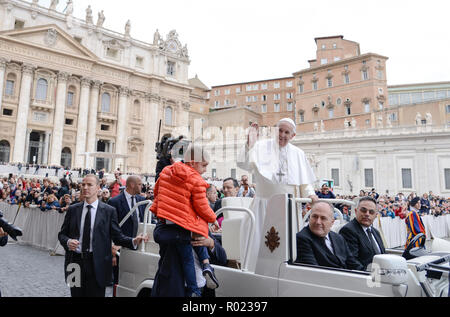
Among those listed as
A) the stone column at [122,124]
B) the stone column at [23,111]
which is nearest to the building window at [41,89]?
the stone column at [23,111]

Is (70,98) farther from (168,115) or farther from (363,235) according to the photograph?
(363,235)

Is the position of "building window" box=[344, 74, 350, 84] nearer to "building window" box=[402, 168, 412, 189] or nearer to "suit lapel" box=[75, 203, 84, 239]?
"building window" box=[402, 168, 412, 189]

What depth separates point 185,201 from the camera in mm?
2641

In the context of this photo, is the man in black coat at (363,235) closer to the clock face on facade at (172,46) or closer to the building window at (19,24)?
the building window at (19,24)

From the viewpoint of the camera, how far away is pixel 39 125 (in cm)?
3947

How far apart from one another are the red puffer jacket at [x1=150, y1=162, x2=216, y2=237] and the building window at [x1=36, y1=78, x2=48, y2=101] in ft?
146

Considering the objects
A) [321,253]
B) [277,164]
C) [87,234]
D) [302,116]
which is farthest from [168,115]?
[321,253]

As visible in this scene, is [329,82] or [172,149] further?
[329,82]

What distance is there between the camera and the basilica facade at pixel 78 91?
3762cm

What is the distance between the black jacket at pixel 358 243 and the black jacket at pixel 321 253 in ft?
0.96

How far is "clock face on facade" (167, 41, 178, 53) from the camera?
5413cm

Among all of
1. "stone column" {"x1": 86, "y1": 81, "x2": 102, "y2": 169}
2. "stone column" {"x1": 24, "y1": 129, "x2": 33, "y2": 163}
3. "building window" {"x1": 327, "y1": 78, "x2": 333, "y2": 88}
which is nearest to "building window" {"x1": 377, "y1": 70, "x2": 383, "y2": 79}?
"building window" {"x1": 327, "y1": 78, "x2": 333, "y2": 88}

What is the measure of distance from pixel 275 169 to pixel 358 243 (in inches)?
50.0

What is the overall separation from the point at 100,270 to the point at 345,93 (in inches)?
2086
